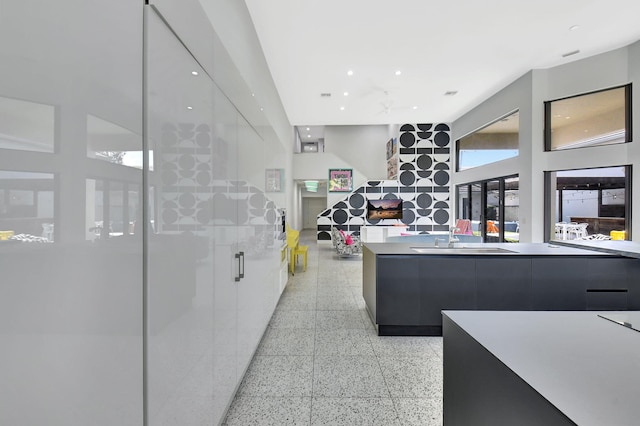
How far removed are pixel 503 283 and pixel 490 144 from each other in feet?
19.5

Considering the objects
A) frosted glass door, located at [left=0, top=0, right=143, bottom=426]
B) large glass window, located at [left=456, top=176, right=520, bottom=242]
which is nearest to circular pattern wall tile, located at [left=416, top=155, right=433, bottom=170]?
large glass window, located at [left=456, top=176, right=520, bottom=242]

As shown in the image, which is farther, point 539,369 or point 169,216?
point 169,216

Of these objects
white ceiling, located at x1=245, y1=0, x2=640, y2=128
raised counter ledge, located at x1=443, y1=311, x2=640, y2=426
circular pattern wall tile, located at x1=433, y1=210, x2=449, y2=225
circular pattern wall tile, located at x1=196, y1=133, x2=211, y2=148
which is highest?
white ceiling, located at x1=245, y1=0, x2=640, y2=128

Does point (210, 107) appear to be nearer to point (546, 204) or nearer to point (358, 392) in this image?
point (358, 392)

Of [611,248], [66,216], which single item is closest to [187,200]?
[66,216]

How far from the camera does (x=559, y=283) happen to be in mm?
2965

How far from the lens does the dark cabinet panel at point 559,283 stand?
295 centimetres

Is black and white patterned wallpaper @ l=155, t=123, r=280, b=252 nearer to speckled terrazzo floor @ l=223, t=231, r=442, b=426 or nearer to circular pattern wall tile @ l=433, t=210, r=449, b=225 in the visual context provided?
speckled terrazzo floor @ l=223, t=231, r=442, b=426

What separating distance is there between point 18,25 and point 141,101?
0.41 m

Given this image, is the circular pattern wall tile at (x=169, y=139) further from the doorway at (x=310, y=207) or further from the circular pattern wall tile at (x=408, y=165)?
the doorway at (x=310, y=207)

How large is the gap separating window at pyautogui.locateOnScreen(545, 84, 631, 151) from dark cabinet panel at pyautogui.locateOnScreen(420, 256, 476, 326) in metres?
4.45

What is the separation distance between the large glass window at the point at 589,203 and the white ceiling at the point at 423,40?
2.20 meters

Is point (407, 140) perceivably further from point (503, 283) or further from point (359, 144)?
point (503, 283)

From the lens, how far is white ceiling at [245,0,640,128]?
3.74 m
